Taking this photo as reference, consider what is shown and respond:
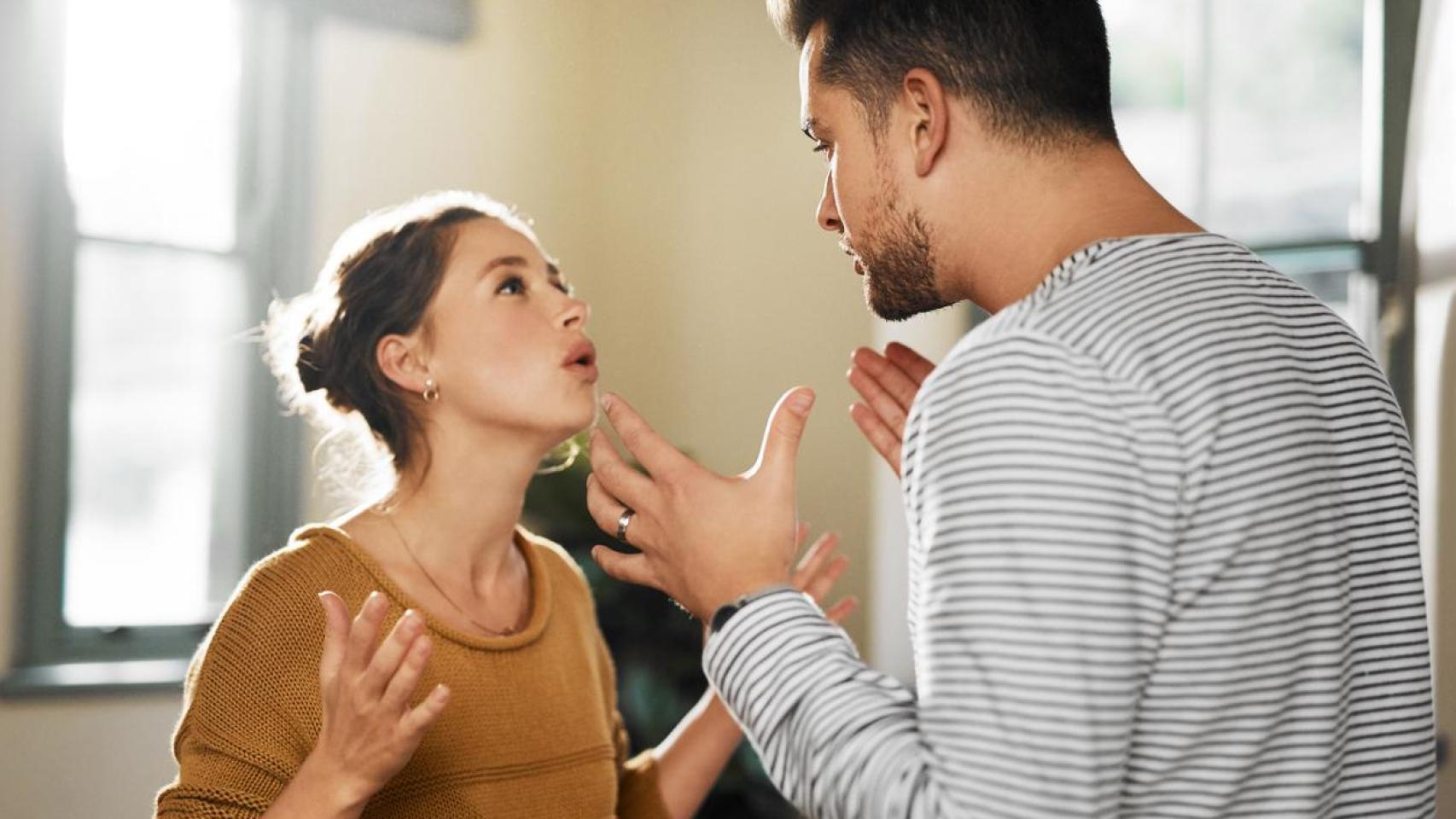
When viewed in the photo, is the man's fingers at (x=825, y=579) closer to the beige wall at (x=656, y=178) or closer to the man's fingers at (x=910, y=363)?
the man's fingers at (x=910, y=363)

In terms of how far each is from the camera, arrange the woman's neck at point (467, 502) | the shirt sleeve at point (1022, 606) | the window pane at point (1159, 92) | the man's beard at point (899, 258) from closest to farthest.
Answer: the shirt sleeve at point (1022, 606)
the man's beard at point (899, 258)
the woman's neck at point (467, 502)
the window pane at point (1159, 92)

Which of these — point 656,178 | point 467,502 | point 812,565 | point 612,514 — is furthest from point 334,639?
point 656,178

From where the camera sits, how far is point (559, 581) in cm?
180

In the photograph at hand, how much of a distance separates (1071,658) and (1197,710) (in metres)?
0.11

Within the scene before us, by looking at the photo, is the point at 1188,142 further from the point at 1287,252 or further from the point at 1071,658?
the point at 1071,658

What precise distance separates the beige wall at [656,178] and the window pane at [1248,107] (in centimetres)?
85

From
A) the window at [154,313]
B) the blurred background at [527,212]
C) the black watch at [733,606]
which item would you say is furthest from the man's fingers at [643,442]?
the window at [154,313]

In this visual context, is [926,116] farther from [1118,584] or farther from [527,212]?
[527,212]

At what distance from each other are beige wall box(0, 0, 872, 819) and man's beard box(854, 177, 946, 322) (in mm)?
2292

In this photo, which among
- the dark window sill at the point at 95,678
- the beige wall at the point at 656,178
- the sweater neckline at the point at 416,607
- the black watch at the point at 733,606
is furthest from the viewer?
the beige wall at the point at 656,178

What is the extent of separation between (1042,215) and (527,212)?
2.76m

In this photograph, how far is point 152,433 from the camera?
10.1ft

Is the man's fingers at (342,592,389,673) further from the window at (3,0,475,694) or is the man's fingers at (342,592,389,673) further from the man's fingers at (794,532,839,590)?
the window at (3,0,475,694)

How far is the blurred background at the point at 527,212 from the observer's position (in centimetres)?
278
